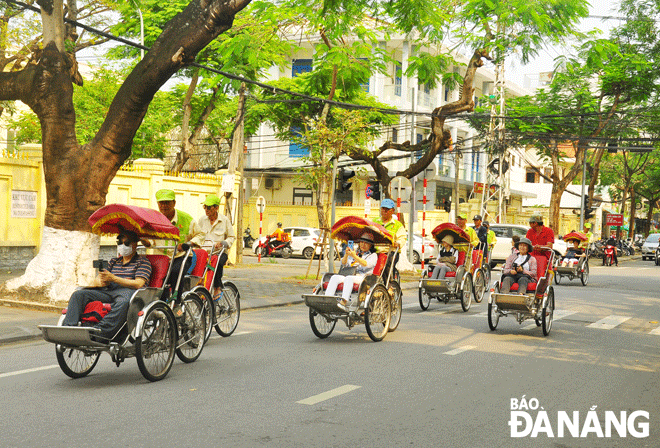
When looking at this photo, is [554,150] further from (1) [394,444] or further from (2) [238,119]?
(1) [394,444]

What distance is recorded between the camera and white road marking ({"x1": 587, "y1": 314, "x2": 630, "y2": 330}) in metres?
12.2

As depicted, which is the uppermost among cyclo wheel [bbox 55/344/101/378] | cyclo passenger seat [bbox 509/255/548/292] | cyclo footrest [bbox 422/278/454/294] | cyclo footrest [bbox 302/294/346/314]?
cyclo passenger seat [bbox 509/255/548/292]

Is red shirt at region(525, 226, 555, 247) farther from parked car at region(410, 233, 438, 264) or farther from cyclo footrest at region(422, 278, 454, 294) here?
parked car at region(410, 233, 438, 264)

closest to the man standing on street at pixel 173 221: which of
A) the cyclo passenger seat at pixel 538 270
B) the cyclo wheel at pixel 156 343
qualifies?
the cyclo wheel at pixel 156 343

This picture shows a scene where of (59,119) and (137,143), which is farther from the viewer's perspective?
(137,143)

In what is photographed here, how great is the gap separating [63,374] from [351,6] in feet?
32.3

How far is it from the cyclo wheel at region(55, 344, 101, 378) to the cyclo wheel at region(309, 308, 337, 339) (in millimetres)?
3219

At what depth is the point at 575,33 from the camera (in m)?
18.3

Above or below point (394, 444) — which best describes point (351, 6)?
above

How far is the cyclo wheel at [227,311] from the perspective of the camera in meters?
9.72

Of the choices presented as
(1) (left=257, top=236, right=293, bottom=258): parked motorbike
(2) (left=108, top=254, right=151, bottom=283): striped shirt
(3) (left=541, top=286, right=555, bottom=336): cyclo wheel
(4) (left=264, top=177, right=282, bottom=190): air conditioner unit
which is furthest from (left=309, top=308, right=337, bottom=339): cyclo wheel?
(4) (left=264, top=177, right=282, bottom=190): air conditioner unit

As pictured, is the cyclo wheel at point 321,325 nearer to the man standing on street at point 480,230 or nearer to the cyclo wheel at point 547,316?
the cyclo wheel at point 547,316

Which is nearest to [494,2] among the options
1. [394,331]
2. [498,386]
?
[394,331]

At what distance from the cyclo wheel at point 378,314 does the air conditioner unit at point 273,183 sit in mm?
35306
